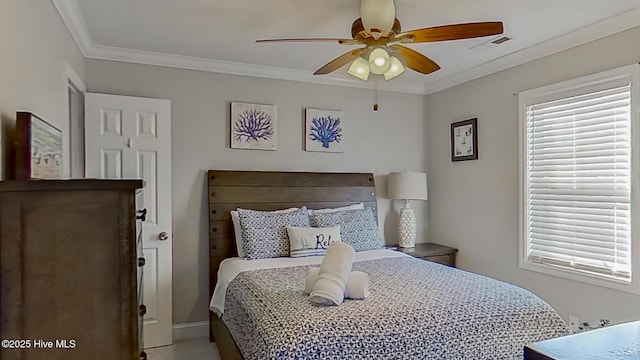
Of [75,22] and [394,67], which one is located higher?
[75,22]

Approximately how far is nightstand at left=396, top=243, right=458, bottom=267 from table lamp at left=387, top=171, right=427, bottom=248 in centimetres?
13

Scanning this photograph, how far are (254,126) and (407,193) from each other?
167 cm

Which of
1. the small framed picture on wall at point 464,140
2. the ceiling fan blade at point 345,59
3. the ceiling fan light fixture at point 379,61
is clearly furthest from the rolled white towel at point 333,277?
the small framed picture on wall at point 464,140

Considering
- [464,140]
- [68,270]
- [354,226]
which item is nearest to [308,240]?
[354,226]

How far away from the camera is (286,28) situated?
9.53 feet

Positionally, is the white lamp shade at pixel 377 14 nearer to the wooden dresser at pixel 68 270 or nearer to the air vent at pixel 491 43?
the air vent at pixel 491 43

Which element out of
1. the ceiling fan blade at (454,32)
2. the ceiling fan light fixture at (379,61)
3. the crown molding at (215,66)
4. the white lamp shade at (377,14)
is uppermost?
the crown molding at (215,66)

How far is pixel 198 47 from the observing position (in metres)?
3.32

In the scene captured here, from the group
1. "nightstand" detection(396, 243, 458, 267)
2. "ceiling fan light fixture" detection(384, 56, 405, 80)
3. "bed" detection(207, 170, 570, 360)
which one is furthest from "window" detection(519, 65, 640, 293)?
"ceiling fan light fixture" detection(384, 56, 405, 80)

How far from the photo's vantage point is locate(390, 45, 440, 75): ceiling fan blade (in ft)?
8.41

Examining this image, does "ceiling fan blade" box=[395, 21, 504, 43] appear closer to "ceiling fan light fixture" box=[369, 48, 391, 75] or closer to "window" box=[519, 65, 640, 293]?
"ceiling fan light fixture" box=[369, 48, 391, 75]

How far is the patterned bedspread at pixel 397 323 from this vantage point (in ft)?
5.99

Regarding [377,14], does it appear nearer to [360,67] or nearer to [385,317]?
[360,67]

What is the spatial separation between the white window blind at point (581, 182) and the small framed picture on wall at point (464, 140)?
1.93ft
